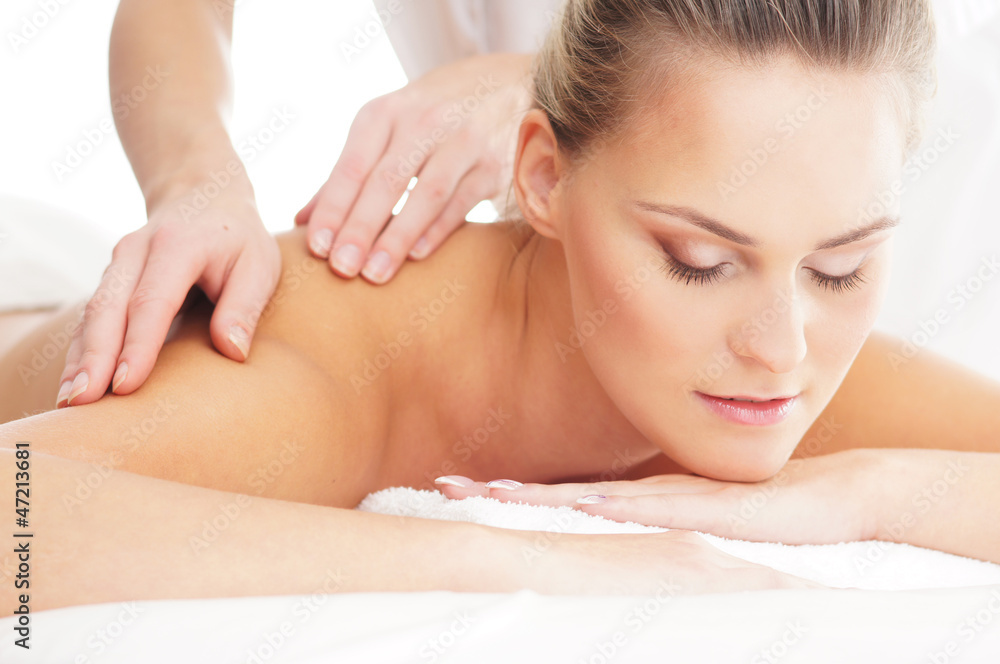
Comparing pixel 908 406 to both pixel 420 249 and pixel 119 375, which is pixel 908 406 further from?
pixel 119 375

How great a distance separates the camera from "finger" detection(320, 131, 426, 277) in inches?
51.7

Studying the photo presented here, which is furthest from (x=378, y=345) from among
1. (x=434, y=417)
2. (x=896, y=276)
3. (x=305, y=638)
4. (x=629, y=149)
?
(x=896, y=276)

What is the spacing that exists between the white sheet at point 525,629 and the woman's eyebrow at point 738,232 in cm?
41

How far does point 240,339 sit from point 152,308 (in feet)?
0.36

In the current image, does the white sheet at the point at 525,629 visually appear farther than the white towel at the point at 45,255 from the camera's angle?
No

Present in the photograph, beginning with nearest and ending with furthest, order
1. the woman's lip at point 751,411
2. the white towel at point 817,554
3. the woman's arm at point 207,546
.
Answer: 1. the woman's arm at point 207,546
2. the white towel at point 817,554
3. the woman's lip at point 751,411

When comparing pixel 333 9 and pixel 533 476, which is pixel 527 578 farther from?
pixel 333 9

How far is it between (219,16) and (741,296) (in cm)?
114

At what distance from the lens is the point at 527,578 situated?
2.56 feet

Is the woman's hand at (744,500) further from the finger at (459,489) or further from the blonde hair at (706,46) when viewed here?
the blonde hair at (706,46)

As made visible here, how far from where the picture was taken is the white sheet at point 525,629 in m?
0.63

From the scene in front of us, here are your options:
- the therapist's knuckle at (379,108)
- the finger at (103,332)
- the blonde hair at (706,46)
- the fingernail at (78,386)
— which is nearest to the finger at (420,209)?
the therapist's knuckle at (379,108)

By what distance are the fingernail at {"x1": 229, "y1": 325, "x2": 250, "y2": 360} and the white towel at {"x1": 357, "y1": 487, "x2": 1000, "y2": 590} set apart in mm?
293

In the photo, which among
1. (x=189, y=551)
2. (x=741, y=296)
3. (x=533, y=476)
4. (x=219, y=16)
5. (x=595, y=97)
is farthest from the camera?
(x=219, y=16)
